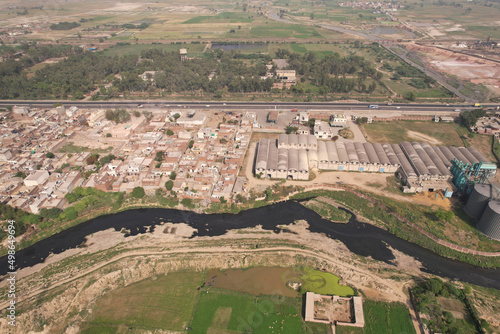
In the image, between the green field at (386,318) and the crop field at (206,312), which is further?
the crop field at (206,312)

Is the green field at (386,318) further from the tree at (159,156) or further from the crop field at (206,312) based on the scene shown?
the tree at (159,156)

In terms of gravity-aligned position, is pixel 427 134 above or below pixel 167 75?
below

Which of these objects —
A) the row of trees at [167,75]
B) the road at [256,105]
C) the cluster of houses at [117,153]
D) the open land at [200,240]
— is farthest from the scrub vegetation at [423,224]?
the row of trees at [167,75]

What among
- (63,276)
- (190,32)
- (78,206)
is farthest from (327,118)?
(190,32)

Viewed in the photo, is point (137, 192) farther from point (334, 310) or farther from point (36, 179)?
point (334, 310)

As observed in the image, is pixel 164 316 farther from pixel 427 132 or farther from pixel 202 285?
pixel 427 132

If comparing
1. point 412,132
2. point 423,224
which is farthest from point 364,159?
point 412,132
